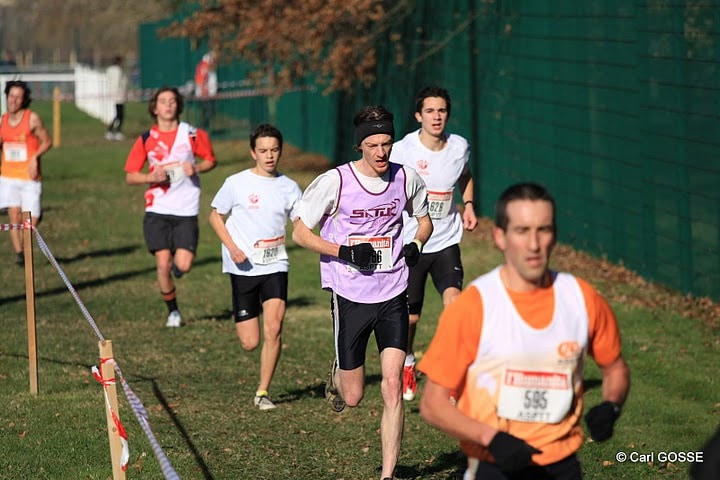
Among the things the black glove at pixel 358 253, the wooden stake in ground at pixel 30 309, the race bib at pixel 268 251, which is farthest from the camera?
the race bib at pixel 268 251

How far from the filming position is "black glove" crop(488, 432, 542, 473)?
15.6 feet

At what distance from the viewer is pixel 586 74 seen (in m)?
16.6

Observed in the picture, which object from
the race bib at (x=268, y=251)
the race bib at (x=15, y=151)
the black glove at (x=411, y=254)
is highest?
the race bib at (x=15, y=151)

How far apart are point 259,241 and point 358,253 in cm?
255

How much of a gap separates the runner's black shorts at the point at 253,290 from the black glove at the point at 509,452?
548 cm

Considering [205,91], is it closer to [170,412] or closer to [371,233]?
[170,412]

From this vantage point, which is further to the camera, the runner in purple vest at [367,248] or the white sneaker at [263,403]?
the white sneaker at [263,403]

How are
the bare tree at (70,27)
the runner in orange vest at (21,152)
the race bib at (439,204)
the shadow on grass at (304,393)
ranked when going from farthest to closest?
1. the bare tree at (70,27)
2. the runner in orange vest at (21,152)
3. the shadow on grass at (304,393)
4. the race bib at (439,204)

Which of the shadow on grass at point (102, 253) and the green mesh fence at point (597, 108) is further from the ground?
the green mesh fence at point (597, 108)

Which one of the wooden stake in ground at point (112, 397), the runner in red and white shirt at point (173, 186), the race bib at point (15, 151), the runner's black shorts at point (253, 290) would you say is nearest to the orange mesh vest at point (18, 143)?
the race bib at point (15, 151)

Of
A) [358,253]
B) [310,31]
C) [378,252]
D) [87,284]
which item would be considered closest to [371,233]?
[378,252]

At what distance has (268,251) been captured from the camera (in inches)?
404

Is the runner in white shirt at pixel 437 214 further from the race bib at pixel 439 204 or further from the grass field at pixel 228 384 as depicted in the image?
the grass field at pixel 228 384

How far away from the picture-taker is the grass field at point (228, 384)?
8.70 m
